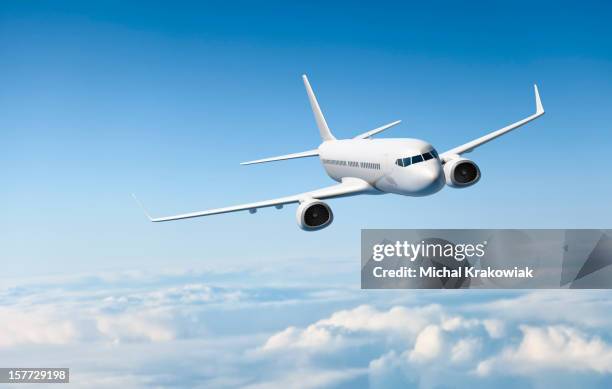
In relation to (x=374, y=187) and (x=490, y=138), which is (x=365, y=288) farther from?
(x=490, y=138)

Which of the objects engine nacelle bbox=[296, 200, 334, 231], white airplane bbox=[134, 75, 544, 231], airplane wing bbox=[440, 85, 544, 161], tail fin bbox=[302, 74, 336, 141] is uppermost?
tail fin bbox=[302, 74, 336, 141]

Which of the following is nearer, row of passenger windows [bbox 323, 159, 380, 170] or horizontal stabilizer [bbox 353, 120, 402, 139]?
row of passenger windows [bbox 323, 159, 380, 170]

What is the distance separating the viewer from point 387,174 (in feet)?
109

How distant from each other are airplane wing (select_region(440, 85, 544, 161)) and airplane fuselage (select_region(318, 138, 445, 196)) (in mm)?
3477

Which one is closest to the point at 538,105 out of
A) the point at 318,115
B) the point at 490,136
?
the point at 490,136

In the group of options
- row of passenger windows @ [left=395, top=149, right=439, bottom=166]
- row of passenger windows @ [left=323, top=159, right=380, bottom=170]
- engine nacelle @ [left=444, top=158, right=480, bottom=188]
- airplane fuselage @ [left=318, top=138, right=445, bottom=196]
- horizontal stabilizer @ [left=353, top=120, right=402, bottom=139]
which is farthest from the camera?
horizontal stabilizer @ [left=353, top=120, right=402, bottom=139]

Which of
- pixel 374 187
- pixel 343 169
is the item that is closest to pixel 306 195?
pixel 374 187

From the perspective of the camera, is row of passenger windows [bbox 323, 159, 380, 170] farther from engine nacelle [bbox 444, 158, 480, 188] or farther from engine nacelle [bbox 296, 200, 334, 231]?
engine nacelle [bbox 296, 200, 334, 231]

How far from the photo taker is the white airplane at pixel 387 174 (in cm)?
3133

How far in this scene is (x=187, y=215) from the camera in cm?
3269

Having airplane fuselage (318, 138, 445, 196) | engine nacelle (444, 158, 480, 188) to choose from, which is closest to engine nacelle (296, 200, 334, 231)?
airplane fuselage (318, 138, 445, 196)

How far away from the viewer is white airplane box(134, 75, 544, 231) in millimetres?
31328

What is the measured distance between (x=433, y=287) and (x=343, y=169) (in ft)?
37.3

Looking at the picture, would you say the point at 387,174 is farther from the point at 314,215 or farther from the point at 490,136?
the point at 490,136
